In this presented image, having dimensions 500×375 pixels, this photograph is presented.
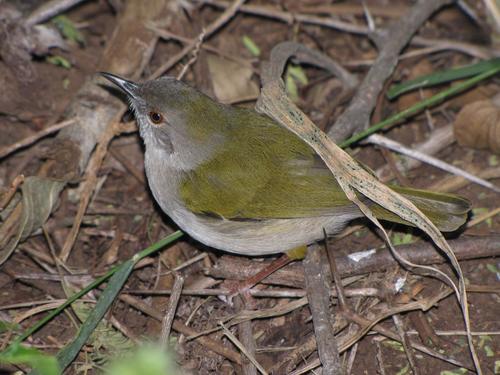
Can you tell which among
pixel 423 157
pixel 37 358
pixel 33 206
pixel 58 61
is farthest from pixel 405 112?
pixel 37 358

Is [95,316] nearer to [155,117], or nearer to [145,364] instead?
[155,117]

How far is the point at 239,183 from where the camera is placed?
4.27m

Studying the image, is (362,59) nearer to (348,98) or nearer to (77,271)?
(348,98)

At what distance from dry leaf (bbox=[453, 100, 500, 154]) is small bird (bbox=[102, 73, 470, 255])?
1.19 meters

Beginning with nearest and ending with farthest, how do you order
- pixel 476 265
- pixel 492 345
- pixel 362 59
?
pixel 492 345, pixel 476 265, pixel 362 59

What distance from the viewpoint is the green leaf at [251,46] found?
19.7 ft

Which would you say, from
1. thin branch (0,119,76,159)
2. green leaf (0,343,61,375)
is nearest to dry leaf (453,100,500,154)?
thin branch (0,119,76,159)

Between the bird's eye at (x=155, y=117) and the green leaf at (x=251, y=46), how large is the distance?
183 centimetres

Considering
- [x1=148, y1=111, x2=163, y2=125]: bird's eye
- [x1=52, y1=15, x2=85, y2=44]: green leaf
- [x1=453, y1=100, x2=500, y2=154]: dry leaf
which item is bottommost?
[x1=453, y1=100, x2=500, y2=154]: dry leaf

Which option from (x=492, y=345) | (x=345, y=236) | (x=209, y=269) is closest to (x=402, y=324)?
(x=492, y=345)

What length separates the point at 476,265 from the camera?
4418 millimetres

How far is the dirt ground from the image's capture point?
410 cm

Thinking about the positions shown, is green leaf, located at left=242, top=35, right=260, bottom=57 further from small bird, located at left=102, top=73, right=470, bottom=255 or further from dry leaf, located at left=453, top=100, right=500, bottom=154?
dry leaf, located at left=453, top=100, right=500, bottom=154

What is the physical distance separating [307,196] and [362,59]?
2298mm
